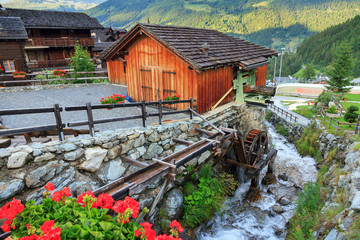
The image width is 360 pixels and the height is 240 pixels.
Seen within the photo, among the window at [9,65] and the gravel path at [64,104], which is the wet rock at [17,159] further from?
the window at [9,65]

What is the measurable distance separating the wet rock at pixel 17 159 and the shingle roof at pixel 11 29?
1953 centimetres

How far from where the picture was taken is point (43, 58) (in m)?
29.8

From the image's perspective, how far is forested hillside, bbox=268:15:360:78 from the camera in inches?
3506

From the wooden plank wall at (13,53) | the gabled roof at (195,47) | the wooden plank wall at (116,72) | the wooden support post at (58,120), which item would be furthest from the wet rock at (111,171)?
the wooden plank wall at (13,53)

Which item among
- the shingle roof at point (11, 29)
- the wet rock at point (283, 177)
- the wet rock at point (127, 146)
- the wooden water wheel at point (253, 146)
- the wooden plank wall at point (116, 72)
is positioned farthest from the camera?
the shingle roof at point (11, 29)

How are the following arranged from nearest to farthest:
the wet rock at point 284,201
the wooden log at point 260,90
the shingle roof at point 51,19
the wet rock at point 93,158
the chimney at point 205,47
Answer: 1. the wet rock at point 93,158
2. the chimney at point 205,47
3. the wet rock at point 284,201
4. the wooden log at point 260,90
5. the shingle roof at point 51,19

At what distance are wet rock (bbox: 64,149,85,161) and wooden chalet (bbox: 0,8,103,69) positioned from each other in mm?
27206

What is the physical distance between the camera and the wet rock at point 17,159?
5051 mm

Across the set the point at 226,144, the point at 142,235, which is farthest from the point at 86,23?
the point at 142,235

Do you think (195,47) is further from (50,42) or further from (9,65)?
(50,42)

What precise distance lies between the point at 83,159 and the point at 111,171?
0.90 metres

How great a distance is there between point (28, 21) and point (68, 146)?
30431mm

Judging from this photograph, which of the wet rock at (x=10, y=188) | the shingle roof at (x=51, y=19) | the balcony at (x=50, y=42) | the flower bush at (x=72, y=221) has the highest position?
the shingle roof at (x=51, y=19)

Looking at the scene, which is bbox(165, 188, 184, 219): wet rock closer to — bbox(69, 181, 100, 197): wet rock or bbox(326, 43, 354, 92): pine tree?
bbox(69, 181, 100, 197): wet rock
